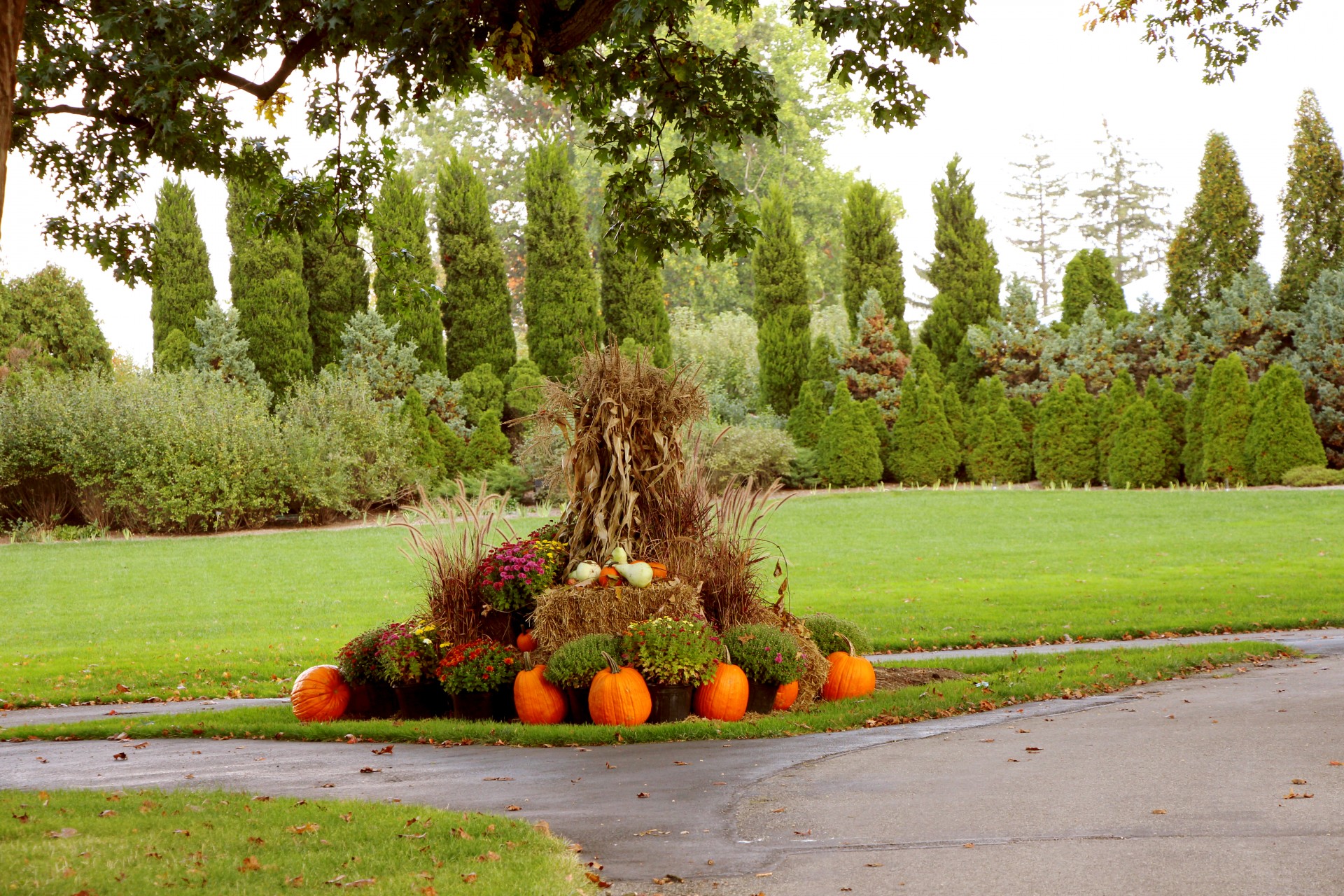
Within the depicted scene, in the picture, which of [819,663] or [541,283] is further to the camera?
[541,283]

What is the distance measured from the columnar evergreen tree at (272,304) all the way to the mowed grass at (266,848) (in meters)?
25.5

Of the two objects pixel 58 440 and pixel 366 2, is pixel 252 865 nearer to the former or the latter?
pixel 366 2

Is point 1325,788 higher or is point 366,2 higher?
point 366,2

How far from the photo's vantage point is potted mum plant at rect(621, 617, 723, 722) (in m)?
8.36

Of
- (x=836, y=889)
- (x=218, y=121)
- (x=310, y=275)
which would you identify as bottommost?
(x=836, y=889)

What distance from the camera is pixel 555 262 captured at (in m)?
31.5

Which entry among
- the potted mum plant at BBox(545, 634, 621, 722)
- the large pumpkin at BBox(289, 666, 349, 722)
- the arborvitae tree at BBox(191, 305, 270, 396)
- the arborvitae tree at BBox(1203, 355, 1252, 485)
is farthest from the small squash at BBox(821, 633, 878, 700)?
the arborvitae tree at BBox(191, 305, 270, 396)

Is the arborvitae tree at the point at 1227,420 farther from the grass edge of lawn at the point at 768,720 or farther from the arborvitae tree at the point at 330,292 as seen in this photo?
the arborvitae tree at the point at 330,292

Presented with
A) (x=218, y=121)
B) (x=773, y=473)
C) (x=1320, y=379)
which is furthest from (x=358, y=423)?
(x=1320, y=379)

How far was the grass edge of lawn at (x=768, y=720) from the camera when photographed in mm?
8102

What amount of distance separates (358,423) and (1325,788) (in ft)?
79.2

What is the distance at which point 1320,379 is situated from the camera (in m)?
26.6

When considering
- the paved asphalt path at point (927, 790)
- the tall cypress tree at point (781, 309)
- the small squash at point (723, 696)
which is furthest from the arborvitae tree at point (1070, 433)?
the small squash at point (723, 696)

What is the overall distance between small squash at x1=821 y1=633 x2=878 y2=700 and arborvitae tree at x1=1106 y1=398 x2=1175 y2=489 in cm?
1989
